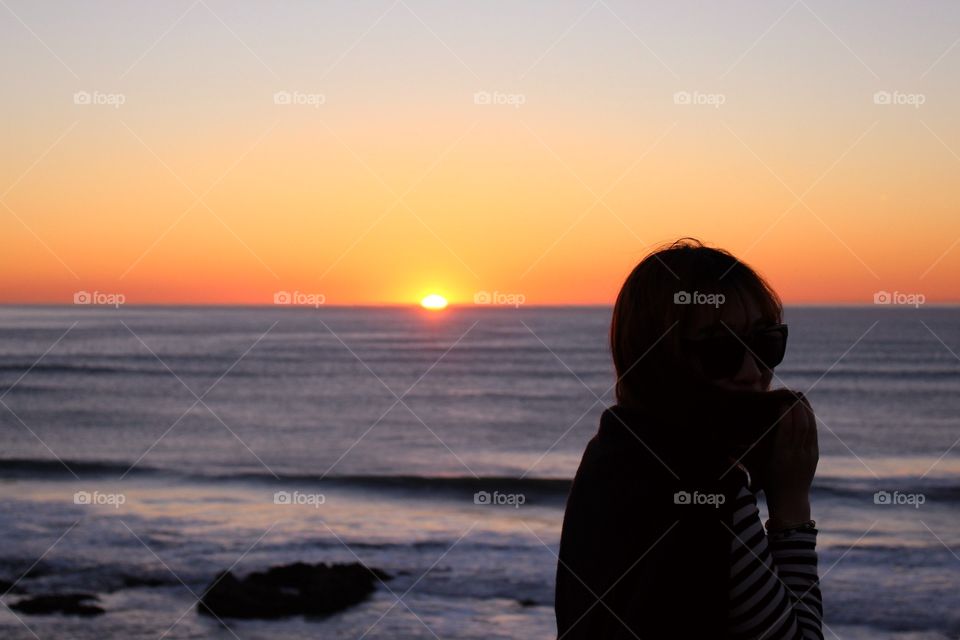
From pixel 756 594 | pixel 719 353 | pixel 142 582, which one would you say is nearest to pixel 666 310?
pixel 719 353

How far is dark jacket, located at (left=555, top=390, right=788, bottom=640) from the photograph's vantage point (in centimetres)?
145

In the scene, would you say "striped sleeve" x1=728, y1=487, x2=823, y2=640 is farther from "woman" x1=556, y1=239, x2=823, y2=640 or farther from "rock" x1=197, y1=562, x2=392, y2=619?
"rock" x1=197, y1=562, x2=392, y2=619

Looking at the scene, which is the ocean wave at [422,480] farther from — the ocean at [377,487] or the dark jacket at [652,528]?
the dark jacket at [652,528]

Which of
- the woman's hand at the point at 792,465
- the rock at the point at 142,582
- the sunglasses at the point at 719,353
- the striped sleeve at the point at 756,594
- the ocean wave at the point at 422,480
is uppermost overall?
the ocean wave at the point at 422,480

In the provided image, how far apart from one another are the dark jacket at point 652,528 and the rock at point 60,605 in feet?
29.1

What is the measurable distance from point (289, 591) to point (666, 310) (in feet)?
29.9

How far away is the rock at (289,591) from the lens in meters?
Result: 9.55

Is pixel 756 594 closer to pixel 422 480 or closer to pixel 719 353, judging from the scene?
pixel 719 353

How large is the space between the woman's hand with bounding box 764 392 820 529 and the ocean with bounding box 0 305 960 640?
25.8 feet

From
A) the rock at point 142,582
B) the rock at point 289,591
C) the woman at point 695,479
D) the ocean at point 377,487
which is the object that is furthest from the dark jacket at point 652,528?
the rock at point 142,582

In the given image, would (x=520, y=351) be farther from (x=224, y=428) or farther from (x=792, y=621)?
(x=792, y=621)

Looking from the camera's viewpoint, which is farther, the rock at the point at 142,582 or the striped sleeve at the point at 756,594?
the rock at the point at 142,582

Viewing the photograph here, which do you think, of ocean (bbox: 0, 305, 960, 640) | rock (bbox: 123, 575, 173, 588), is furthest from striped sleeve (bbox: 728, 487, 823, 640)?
rock (bbox: 123, 575, 173, 588)

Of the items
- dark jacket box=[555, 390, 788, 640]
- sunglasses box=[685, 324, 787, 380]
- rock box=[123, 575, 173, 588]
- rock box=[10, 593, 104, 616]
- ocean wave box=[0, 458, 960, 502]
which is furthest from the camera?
ocean wave box=[0, 458, 960, 502]
